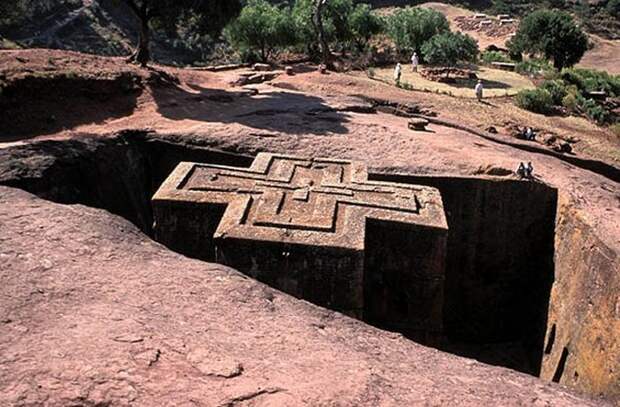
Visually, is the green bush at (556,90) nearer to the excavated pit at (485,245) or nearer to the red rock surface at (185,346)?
the excavated pit at (485,245)

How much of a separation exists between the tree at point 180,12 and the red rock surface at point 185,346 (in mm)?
13413

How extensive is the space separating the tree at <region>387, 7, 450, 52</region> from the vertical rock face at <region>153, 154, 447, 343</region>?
22.2 m

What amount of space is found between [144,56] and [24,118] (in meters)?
6.13

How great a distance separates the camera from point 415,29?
94.3ft

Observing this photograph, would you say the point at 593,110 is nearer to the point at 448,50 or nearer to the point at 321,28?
the point at 448,50

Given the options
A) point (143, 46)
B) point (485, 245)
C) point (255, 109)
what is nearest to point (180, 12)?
point (143, 46)

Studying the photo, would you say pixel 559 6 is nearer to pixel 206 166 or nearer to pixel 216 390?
pixel 206 166

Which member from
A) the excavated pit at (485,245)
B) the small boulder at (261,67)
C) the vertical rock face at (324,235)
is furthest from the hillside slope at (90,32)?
the vertical rock face at (324,235)

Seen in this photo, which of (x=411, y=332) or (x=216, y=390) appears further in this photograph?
(x=411, y=332)

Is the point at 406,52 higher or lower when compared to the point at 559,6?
lower

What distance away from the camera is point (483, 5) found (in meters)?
53.2

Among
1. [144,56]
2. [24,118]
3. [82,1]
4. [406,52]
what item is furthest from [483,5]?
[24,118]

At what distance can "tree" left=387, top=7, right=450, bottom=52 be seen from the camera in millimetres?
28734

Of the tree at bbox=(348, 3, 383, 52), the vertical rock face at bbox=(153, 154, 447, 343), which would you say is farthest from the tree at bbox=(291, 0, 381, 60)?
the vertical rock face at bbox=(153, 154, 447, 343)
